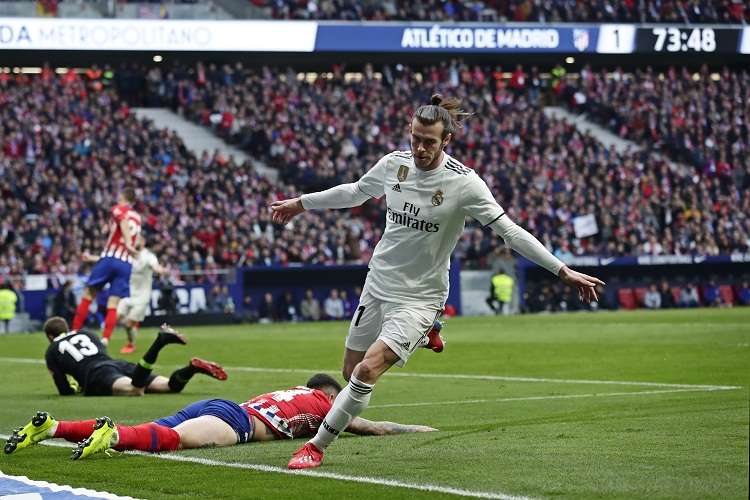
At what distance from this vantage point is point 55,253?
38.5 m

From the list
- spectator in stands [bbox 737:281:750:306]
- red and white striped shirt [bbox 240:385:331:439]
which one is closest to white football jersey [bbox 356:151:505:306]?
red and white striped shirt [bbox 240:385:331:439]

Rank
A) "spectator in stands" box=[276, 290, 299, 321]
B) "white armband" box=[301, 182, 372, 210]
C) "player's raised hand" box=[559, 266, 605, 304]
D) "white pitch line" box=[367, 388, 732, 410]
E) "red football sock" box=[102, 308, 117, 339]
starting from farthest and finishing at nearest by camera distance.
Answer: "spectator in stands" box=[276, 290, 299, 321], "red football sock" box=[102, 308, 117, 339], "white pitch line" box=[367, 388, 732, 410], "white armband" box=[301, 182, 372, 210], "player's raised hand" box=[559, 266, 605, 304]

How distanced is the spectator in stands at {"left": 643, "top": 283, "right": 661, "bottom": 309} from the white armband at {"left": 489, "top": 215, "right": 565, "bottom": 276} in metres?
39.0

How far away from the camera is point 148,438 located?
9312 mm

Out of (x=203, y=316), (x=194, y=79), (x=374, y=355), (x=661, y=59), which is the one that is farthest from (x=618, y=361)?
(x=661, y=59)

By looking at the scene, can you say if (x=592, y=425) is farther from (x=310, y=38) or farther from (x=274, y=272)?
(x=310, y=38)

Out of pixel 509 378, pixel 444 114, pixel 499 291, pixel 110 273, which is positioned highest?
pixel 444 114

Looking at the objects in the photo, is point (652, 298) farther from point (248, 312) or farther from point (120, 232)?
point (120, 232)

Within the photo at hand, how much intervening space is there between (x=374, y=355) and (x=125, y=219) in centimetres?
1586

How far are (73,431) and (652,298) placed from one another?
129ft

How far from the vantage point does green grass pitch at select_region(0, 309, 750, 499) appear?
7.74 m

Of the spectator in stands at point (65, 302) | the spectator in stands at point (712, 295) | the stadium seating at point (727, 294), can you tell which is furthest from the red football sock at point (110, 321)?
the stadium seating at point (727, 294)

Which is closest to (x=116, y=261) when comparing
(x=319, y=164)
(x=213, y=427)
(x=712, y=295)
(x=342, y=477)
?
(x=213, y=427)

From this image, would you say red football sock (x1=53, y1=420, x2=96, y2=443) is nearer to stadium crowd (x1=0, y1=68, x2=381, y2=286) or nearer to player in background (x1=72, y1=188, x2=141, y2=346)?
player in background (x1=72, y1=188, x2=141, y2=346)
